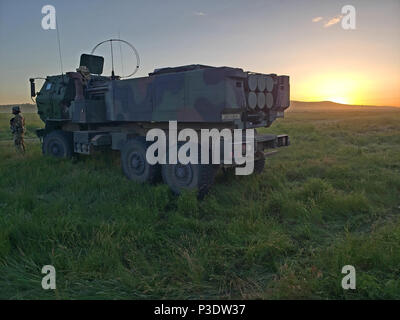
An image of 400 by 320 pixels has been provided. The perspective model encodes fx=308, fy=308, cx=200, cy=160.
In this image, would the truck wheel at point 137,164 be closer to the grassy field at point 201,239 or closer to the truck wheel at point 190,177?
the grassy field at point 201,239

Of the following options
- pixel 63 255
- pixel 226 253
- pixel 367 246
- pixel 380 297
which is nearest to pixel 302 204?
pixel 367 246

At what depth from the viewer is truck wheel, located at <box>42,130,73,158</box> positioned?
859cm

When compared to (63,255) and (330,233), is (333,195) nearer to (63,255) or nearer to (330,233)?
(330,233)

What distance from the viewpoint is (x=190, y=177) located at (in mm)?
5637

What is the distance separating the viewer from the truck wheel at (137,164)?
638cm

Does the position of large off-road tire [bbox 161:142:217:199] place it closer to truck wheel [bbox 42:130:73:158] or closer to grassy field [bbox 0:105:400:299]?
grassy field [bbox 0:105:400:299]

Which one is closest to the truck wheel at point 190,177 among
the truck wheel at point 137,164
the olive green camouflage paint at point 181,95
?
the truck wheel at point 137,164

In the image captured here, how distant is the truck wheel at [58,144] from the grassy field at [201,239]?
82.0 inches

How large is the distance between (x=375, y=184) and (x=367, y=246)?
10.5 feet

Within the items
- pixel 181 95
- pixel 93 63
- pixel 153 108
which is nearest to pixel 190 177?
pixel 181 95

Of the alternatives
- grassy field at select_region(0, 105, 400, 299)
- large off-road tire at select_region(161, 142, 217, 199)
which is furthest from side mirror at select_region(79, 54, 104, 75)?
large off-road tire at select_region(161, 142, 217, 199)

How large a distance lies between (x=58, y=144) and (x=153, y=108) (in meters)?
4.00

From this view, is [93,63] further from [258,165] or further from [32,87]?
[258,165]

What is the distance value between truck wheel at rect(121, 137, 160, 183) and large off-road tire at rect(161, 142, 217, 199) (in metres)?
0.45
